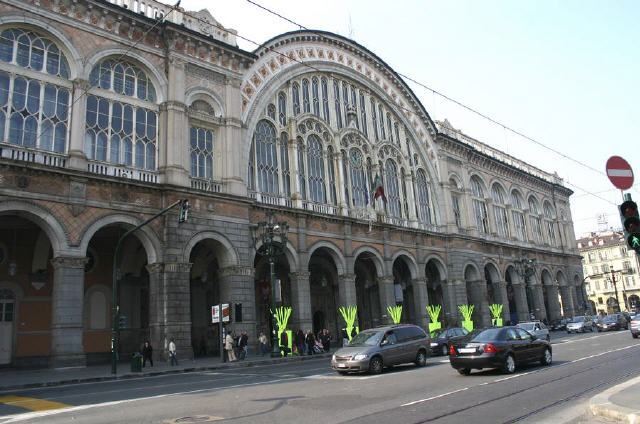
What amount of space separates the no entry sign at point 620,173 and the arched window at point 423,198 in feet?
109

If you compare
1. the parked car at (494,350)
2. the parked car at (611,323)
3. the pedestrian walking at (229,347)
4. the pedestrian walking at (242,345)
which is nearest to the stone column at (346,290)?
the pedestrian walking at (242,345)

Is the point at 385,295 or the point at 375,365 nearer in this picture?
the point at 375,365

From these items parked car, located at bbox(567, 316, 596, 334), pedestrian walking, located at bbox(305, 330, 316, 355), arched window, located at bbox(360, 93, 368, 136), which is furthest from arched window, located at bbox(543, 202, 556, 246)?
pedestrian walking, located at bbox(305, 330, 316, 355)

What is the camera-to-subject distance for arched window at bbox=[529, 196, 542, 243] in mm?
59812

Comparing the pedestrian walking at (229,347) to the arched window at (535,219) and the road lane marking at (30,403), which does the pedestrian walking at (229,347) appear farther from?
the arched window at (535,219)

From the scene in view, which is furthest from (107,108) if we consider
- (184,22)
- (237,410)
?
(237,410)

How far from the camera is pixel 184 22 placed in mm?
29484

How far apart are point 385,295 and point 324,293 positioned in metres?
4.91

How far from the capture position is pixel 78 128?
24.0m

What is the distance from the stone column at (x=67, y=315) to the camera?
21.3 metres

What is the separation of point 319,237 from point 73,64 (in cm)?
1736

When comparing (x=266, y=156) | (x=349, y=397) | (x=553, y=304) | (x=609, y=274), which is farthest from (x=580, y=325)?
(x=609, y=274)

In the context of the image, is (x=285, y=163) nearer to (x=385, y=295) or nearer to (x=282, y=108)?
(x=282, y=108)

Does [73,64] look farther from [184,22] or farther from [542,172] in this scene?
[542,172]
